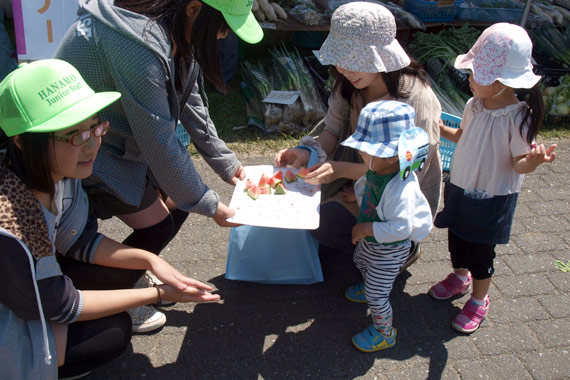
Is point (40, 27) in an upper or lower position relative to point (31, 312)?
upper

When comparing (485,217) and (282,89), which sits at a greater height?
(485,217)

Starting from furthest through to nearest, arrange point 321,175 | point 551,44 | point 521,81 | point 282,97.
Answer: point 551,44 < point 282,97 < point 321,175 < point 521,81

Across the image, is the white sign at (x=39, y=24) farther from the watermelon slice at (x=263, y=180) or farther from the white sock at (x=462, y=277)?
the white sock at (x=462, y=277)

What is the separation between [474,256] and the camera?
2.66m

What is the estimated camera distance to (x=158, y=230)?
103 inches

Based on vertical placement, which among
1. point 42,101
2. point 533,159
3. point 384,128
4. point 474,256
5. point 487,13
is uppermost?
point 42,101

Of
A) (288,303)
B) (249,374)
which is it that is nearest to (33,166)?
(249,374)

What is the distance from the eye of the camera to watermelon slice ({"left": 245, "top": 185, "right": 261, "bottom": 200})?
8.51ft

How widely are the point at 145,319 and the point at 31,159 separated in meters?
1.23

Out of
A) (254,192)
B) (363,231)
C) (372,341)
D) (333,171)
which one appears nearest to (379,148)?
(363,231)

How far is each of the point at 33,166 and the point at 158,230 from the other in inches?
36.3

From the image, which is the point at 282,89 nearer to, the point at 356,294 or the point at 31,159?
the point at 356,294

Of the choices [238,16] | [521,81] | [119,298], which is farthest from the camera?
[521,81]

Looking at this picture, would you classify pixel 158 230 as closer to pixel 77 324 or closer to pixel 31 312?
pixel 77 324
